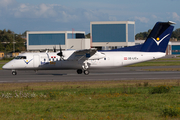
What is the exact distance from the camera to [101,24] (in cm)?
8788

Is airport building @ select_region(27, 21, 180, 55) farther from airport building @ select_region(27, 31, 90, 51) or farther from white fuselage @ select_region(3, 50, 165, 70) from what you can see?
white fuselage @ select_region(3, 50, 165, 70)

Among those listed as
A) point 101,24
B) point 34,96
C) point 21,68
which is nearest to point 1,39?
point 101,24

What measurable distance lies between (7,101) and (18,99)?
0.62 metres

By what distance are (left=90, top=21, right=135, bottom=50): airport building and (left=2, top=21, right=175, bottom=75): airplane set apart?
5844 centimetres

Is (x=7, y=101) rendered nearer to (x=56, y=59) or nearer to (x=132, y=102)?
(x=132, y=102)

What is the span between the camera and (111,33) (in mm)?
88438

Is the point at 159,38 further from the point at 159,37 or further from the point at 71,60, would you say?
the point at 71,60

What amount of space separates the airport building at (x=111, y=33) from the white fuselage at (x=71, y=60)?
59.3 metres

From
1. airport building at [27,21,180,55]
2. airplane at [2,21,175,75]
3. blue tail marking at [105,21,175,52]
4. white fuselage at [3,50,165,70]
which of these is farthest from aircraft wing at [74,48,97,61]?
airport building at [27,21,180,55]

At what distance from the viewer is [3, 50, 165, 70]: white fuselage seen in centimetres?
2795

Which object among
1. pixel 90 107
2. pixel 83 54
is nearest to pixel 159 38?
pixel 83 54

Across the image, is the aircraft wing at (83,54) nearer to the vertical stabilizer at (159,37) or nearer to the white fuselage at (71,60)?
the white fuselage at (71,60)

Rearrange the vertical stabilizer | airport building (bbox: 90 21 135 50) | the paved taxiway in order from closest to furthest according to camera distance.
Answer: the paved taxiway, the vertical stabilizer, airport building (bbox: 90 21 135 50)

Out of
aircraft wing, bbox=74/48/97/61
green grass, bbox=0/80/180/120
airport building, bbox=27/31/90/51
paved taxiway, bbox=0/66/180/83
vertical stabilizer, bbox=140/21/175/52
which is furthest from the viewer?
airport building, bbox=27/31/90/51
